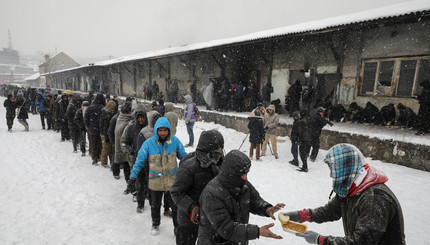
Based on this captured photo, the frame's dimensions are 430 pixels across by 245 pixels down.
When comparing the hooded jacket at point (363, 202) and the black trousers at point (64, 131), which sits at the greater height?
the hooded jacket at point (363, 202)

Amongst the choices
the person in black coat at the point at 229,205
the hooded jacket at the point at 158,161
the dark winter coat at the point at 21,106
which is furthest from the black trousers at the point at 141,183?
the dark winter coat at the point at 21,106

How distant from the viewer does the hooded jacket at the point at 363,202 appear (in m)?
1.42

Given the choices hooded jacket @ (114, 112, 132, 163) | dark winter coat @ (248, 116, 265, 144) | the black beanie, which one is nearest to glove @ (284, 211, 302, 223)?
the black beanie

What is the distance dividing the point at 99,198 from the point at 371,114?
352 inches

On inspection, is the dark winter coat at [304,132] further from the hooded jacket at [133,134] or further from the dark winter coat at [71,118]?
the dark winter coat at [71,118]

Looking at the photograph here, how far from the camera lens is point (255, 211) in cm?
206

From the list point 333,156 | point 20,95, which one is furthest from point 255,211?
point 20,95

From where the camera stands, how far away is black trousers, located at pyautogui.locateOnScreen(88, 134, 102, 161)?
6215 mm

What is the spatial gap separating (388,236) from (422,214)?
11.9 feet

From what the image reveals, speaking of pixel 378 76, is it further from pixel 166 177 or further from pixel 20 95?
pixel 20 95

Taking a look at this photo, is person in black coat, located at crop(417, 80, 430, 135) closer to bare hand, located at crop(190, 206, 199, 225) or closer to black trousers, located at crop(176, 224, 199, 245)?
black trousers, located at crop(176, 224, 199, 245)

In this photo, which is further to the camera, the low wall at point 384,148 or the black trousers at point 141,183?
the low wall at point 384,148

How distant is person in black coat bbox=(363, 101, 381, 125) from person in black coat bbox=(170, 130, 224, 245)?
801cm

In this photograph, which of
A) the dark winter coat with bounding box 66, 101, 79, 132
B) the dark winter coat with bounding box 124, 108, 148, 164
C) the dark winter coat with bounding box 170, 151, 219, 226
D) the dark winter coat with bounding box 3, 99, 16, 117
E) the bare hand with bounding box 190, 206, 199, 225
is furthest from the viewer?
the dark winter coat with bounding box 3, 99, 16, 117
